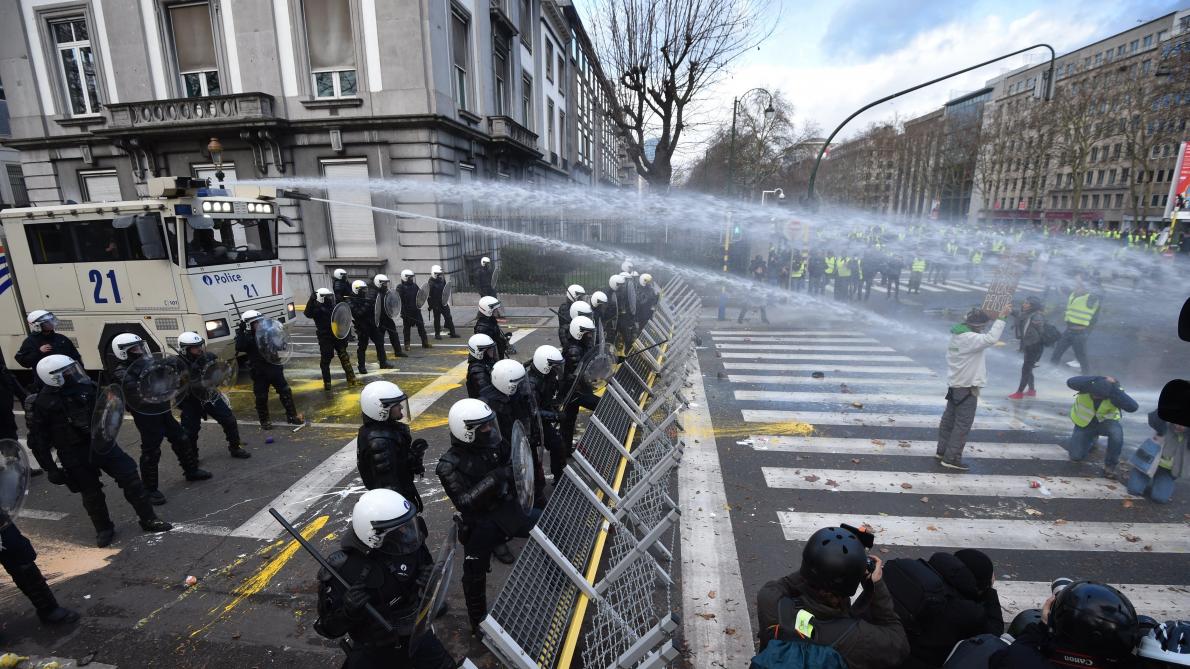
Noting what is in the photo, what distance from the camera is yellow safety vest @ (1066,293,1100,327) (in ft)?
29.9

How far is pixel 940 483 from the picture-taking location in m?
5.99

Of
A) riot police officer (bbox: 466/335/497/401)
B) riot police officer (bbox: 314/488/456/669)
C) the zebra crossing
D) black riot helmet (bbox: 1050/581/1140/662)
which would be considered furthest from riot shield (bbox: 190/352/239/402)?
black riot helmet (bbox: 1050/581/1140/662)

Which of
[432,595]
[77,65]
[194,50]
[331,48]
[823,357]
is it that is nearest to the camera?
[432,595]

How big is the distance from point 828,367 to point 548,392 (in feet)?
24.0

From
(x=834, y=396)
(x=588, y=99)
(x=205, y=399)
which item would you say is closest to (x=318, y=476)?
(x=205, y=399)

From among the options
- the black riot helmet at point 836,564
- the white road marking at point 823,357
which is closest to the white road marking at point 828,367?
the white road marking at point 823,357

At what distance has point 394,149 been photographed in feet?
54.0

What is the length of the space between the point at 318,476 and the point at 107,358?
528 cm

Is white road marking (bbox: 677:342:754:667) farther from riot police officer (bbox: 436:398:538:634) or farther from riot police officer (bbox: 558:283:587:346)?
riot police officer (bbox: 558:283:587:346)

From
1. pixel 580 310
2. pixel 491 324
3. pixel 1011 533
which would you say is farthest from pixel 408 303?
pixel 1011 533

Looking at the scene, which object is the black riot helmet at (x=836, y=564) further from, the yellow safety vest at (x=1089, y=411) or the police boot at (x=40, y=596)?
the yellow safety vest at (x=1089, y=411)

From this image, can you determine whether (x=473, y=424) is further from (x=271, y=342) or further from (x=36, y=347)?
(x=36, y=347)

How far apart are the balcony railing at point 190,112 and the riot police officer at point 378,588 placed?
57.1ft

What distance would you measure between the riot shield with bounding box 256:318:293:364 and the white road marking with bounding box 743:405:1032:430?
22.3ft
